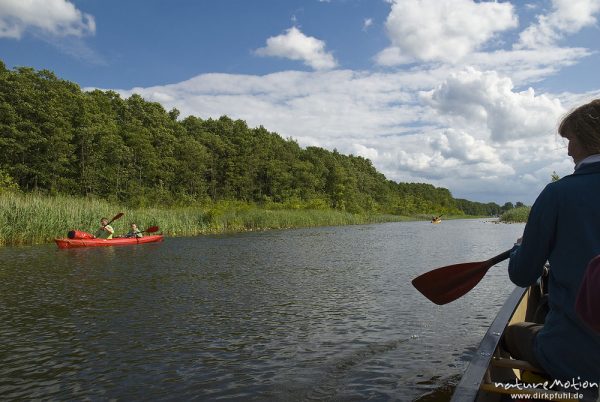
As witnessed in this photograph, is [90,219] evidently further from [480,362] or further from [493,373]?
[480,362]

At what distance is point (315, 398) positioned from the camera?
415 centimetres

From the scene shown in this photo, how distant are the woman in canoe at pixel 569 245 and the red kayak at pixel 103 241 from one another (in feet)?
53.9

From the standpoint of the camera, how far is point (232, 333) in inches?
241

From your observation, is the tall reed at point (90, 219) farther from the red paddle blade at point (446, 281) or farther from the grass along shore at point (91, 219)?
the red paddle blade at point (446, 281)

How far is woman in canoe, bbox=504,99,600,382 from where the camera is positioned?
202cm

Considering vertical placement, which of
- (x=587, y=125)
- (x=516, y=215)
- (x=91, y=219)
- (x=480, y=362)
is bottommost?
(x=480, y=362)

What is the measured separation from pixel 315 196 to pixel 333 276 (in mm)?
51633

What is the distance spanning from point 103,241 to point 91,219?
2990 millimetres

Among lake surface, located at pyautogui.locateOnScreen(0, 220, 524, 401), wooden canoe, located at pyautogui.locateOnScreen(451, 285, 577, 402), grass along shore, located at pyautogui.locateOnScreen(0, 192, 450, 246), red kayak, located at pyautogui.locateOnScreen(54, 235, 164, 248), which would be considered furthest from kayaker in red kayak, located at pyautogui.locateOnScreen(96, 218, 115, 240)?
wooden canoe, located at pyautogui.locateOnScreen(451, 285, 577, 402)

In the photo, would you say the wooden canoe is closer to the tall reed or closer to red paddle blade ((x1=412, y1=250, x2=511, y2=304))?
red paddle blade ((x1=412, y1=250, x2=511, y2=304))

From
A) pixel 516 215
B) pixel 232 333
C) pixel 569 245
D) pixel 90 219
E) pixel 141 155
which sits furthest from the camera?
pixel 516 215

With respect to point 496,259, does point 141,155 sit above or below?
above

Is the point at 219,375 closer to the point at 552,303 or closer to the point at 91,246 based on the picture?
the point at 552,303

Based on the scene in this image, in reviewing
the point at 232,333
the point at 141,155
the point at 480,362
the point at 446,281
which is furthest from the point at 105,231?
the point at 141,155
